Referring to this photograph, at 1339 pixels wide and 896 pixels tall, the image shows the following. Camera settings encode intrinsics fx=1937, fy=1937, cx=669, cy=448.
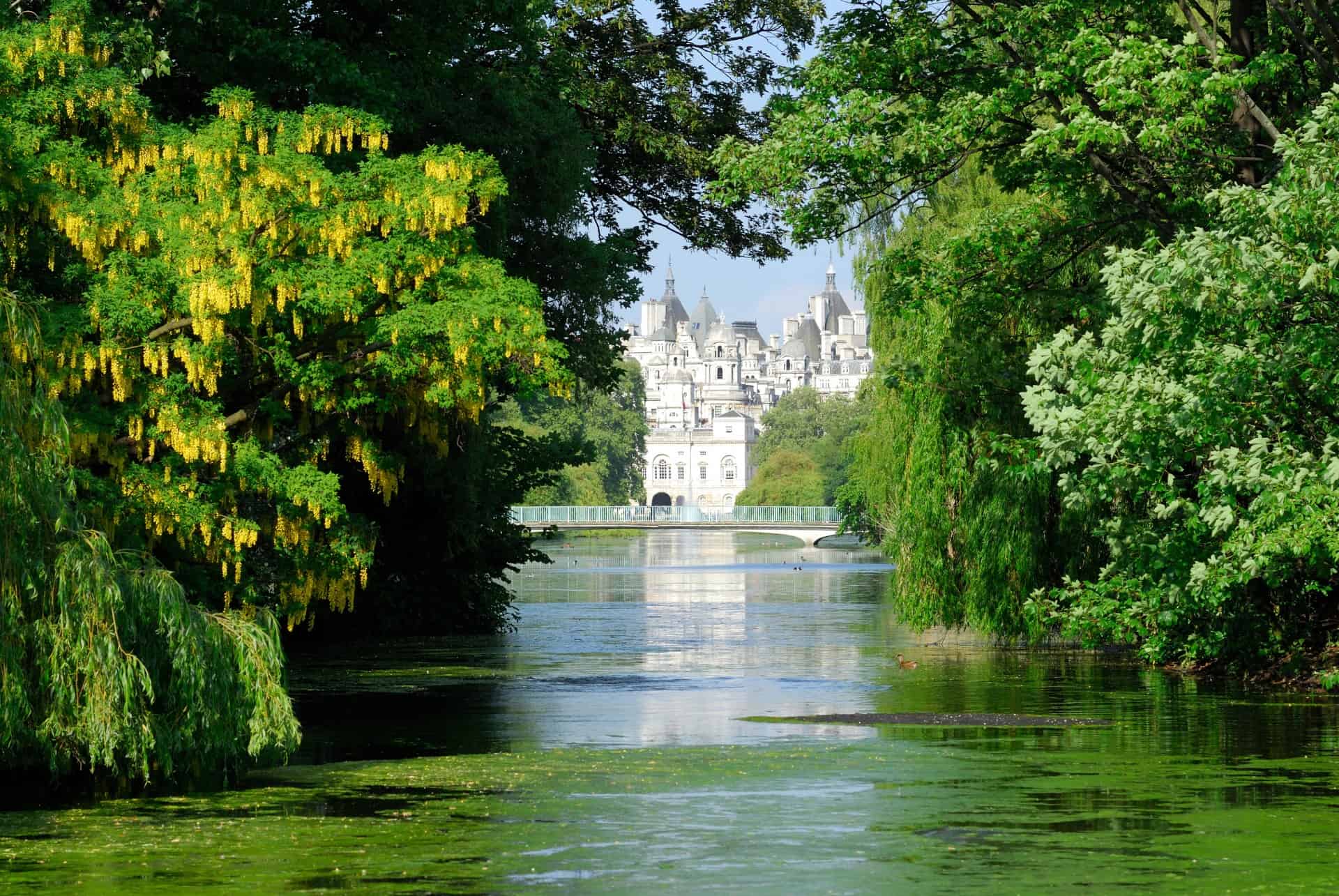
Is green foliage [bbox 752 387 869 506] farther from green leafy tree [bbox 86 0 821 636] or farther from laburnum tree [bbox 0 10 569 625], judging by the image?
laburnum tree [bbox 0 10 569 625]

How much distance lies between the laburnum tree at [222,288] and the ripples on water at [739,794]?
110 inches

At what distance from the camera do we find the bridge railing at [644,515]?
97.9 metres

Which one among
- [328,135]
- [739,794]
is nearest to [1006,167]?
[328,135]

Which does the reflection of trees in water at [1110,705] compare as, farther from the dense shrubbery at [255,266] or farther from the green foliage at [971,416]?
the dense shrubbery at [255,266]

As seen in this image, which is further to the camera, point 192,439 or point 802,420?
point 802,420

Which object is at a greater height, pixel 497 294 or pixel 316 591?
pixel 497 294

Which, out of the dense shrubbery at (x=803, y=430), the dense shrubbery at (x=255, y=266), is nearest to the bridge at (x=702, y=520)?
the dense shrubbery at (x=803, y=430)

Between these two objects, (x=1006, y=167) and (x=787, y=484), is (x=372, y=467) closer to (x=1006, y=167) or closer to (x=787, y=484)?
(x=1006, y=167)

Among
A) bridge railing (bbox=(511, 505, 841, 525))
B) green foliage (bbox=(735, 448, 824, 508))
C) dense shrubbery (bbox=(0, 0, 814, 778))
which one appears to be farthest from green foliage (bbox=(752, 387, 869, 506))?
dense shrubbery (bbox=(0, 0, 814, 778))

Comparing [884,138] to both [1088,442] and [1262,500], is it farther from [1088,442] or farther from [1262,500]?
[1262,500]

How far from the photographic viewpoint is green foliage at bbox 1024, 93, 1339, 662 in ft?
54.9

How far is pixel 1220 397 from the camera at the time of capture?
1733 centimetres

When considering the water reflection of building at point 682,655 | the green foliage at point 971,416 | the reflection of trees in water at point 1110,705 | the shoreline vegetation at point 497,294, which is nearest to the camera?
the reflection of trees in water at point 1110,705

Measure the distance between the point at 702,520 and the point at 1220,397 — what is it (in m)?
90.5
